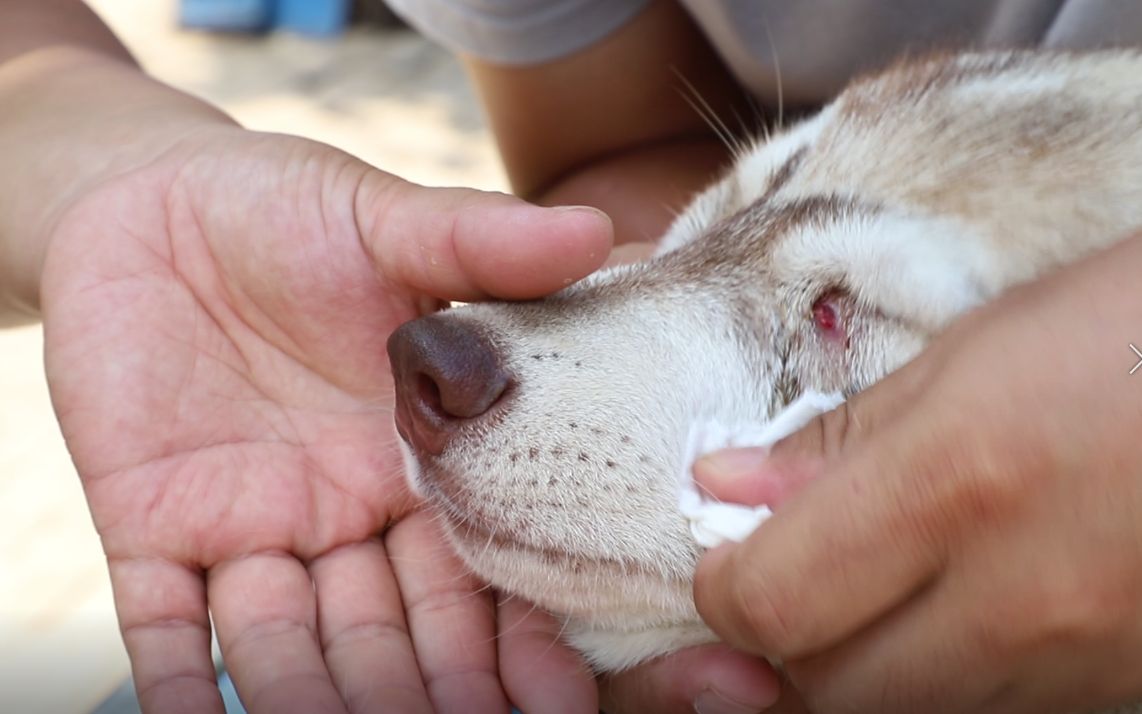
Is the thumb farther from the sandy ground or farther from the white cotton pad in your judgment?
the sandy ground

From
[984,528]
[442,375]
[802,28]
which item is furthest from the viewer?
[802,28]

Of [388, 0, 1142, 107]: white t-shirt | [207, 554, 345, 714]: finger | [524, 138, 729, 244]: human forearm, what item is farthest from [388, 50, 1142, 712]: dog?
[524, 138, 729, 244]: human forearm

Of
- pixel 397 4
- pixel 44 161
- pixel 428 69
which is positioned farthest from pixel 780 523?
pixel 428 69

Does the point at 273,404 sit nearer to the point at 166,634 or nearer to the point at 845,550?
the point at 166,634

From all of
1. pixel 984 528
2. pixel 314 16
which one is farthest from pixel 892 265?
pixel 314 16

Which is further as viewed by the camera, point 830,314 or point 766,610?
point 830,314

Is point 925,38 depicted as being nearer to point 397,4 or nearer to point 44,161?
point 397,4

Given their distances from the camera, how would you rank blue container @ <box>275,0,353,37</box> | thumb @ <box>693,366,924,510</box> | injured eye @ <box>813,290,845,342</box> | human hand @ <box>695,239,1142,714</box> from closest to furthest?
human hand @ <box>695,239,1142,714</box> → thumb @ <box>693,366,924,510</box> → injured eye @ <box>813,290,845,342</box> → blue container @ <box>275,0,353,37</box>
